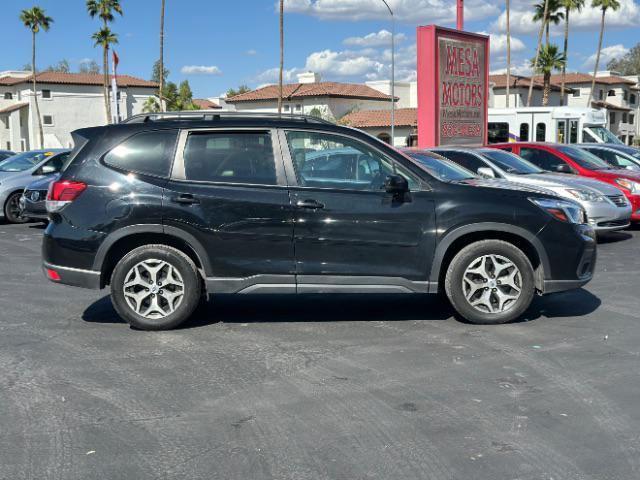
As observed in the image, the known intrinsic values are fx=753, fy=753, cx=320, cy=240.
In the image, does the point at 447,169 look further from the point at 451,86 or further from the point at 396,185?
the point at 451,86

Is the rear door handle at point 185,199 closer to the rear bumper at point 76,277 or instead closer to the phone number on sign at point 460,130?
the rear bumper at point 76,277

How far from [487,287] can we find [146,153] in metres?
3.22

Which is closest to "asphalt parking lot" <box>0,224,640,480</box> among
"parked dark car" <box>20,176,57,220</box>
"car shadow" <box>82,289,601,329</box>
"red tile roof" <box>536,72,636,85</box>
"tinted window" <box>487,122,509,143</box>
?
"car shadow" <box>82,289,601,329</box>

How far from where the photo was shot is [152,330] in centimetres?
664

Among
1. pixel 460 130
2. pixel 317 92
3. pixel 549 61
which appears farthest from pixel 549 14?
pixel 460 130

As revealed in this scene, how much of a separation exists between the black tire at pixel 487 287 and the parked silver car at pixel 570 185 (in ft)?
16.2

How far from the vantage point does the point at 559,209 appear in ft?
21.9

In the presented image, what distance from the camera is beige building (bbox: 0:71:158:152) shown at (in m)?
68.2

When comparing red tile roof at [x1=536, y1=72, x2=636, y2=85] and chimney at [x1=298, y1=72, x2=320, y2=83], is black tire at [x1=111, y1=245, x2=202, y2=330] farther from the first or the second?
red tile roof at [x1=536, y1=72, x2=636, y2=85]

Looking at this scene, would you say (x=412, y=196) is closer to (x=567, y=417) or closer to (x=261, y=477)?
(x=567, y=417)

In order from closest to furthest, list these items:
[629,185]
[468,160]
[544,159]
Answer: [468,160] < [629,185] < [544,159]

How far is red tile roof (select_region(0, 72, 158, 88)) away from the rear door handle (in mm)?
66879

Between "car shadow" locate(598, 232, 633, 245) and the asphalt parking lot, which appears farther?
"car shadow" locate(598, 232, 633, 245)

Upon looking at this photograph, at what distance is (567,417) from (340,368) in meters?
1.66
